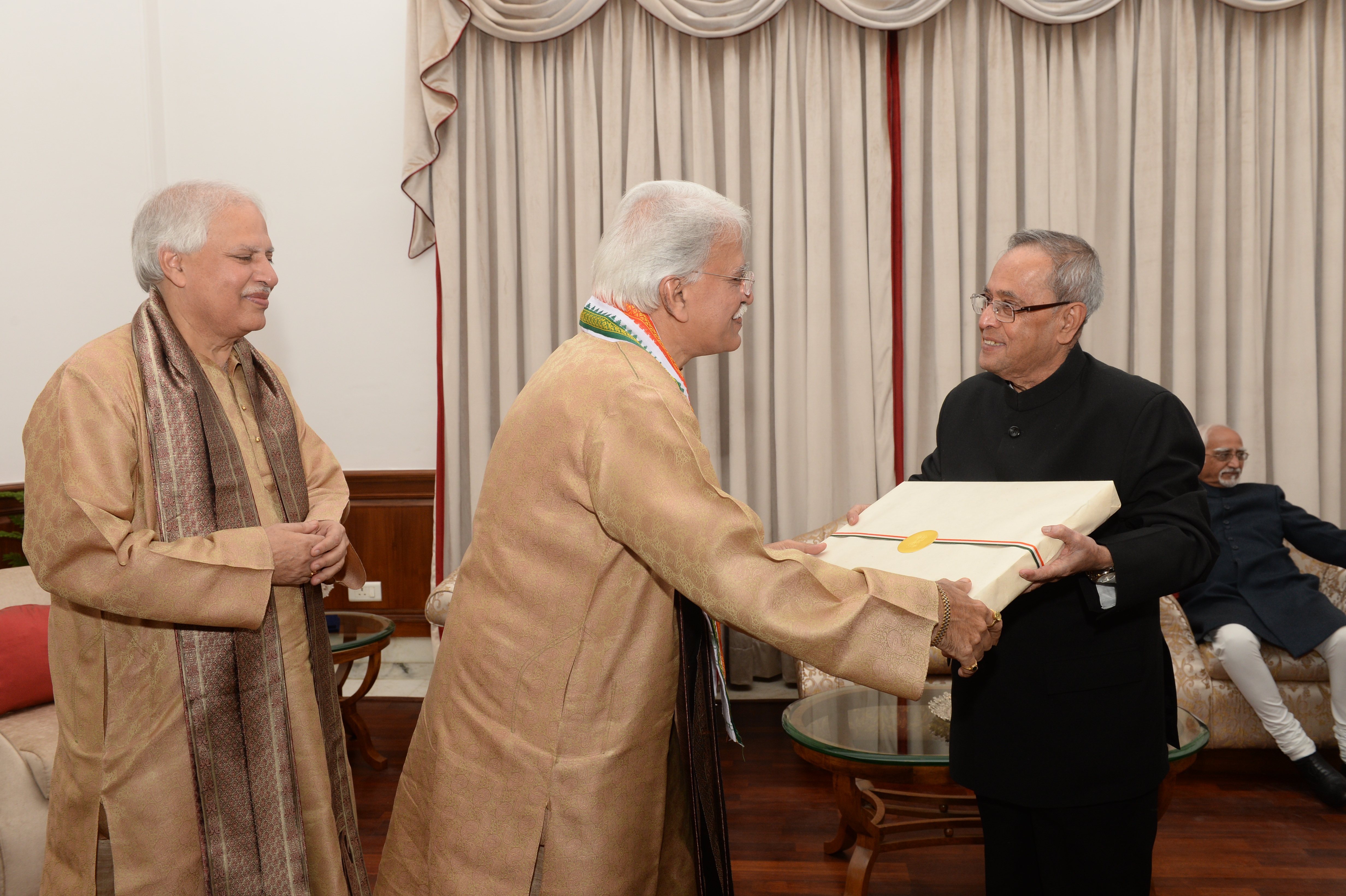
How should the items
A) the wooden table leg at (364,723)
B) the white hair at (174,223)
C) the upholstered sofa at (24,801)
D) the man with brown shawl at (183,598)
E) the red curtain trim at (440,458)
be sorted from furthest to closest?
the red curtain trim at (440,458), the wooden table leg at (364,723), the upholstered sofa at (24,801), the white hair at (174,223), the man with brown shawl at (183,598)

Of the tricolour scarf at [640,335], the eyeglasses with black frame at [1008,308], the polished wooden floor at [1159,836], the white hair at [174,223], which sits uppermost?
the white hair at [174,223]

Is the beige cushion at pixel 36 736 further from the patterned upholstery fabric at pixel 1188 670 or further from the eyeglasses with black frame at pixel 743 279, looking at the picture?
the patterned upholstery fabric at pixel 1188 670

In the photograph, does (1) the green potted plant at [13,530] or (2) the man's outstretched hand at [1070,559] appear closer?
(2) the man's outstretched hand at [1070,559]

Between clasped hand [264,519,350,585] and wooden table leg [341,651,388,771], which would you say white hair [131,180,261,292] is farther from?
wooden table leg [341,651,388,771]

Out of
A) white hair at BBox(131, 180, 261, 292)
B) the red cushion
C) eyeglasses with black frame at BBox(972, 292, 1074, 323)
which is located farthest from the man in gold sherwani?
the red cushion

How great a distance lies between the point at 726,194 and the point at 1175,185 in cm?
205

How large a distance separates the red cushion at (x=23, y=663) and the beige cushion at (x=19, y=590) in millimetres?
165

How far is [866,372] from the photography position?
4.46 metres

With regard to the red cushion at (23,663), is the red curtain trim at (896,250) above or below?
above

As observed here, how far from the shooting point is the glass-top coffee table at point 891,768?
2.54m

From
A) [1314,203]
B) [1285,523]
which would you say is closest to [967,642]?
[1285,523]

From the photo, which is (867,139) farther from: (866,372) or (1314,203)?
(1314,203)

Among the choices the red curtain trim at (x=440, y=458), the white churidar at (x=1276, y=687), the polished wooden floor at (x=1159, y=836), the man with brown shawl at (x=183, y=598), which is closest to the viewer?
the man with brown shawl at (x=183, y=598)

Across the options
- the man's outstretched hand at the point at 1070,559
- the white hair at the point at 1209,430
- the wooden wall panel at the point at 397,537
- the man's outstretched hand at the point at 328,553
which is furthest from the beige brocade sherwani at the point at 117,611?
the white hair at the point at 1209,430
